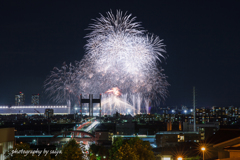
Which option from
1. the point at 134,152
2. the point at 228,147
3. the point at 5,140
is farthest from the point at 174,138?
the point at 228,147

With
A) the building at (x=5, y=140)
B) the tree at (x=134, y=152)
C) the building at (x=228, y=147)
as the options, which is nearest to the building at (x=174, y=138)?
the tree at (x=134, y=152)

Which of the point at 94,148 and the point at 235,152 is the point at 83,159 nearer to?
the point at 235,152

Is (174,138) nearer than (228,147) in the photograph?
No

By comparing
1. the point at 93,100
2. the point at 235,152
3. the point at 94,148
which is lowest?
the point at 94,148

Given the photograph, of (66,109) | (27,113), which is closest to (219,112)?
(66,109)

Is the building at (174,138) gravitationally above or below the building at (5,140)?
below

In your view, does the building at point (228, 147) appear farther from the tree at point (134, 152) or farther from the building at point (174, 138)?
the building at point (174, 138)

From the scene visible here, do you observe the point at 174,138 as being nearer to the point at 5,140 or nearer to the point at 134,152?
the point at 134,152

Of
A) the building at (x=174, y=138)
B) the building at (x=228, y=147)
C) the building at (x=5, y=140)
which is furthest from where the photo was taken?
the building at (x=174, y=138)

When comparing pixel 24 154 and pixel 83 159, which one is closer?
pixel 24 154
